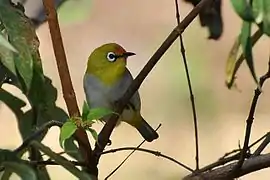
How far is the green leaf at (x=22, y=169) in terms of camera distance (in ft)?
1.84

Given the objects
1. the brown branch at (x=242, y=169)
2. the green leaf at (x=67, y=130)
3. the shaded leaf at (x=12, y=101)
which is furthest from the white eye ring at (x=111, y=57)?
the green leaf at (x=67, y=130)

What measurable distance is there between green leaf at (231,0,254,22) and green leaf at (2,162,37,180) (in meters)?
0.22

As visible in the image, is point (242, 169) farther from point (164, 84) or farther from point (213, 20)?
point (164, 84)

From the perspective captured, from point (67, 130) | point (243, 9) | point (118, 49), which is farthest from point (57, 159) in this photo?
point (118, 49)

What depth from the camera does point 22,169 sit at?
22.3 inches

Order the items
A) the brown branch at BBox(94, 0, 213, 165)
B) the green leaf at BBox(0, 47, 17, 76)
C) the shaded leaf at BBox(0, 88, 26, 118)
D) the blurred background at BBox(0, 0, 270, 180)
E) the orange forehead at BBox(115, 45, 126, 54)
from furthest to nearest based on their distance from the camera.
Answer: the blurred background at BBox(0, 0, 270, 180)
the orange forehead at BBox(115, 45, 126, 54)
the shaded leaf at BBox(0, 88, 26, 118)
the brown branch at BBox(94, 0, 213, 165)
the green leaf at BBox(0, 47, 17, 76)

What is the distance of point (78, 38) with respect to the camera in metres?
2.51

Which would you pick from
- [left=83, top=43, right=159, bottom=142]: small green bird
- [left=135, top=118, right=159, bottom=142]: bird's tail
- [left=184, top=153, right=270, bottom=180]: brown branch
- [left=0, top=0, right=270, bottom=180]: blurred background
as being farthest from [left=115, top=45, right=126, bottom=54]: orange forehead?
[left=0, top=0, right=270, bottom=180]: blurred background

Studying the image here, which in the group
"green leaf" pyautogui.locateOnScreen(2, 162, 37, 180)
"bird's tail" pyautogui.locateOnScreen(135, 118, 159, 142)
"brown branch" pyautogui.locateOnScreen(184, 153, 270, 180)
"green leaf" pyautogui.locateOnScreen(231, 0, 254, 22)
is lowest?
"green leaf" pyautogui.locateOnScreen(2, 162, 37, 180)

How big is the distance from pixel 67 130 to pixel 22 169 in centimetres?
4

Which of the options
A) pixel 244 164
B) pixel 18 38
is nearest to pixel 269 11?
pixel 244 164

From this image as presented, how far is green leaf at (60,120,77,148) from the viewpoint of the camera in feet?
1.90

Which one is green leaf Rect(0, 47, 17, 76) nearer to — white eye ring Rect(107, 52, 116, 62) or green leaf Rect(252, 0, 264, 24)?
green leaf Rect(252, 0, 264, 24)

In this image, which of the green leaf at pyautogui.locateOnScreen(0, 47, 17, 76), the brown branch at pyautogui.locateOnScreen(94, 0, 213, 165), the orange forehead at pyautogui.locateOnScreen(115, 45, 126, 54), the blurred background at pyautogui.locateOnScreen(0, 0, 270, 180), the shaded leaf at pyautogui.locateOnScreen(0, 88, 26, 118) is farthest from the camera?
the blurred background at pyautogui.locateOnScreen(0, 0, 270, 180)
